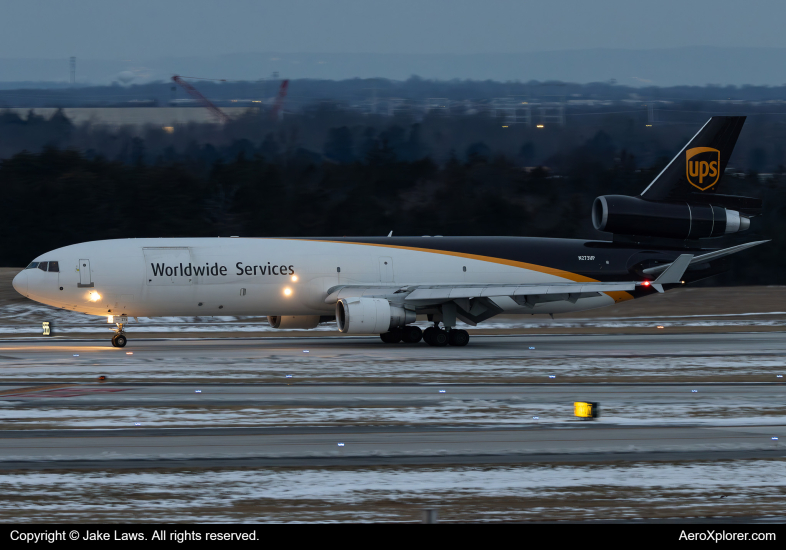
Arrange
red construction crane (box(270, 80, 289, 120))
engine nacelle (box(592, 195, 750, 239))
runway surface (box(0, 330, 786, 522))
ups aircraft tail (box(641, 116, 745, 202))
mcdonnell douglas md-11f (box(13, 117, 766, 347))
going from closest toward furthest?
runway surface (box(0, 330, 786, 522)) → mcdonnell douglas md-11f (box(13, 117, 766, 347)) → engine nacelle (box(592, 195, 750, 239)) → ups aircraft tail (box(641, 116, 745, 202)) → red construction crane (box(270, 80, 289, 120))

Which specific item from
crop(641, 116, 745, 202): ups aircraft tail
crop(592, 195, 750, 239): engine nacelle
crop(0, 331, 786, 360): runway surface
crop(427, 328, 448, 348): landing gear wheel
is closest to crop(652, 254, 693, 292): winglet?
crop(0, 331, 786, 360): runway surface

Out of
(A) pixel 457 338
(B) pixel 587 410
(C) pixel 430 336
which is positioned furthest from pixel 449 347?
(B) pixel 587 410

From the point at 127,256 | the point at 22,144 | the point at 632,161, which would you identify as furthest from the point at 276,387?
the point at 22,144

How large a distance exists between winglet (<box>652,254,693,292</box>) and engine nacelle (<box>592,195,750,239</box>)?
4.57 m

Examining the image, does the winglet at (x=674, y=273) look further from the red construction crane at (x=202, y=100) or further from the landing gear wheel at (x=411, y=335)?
the red construction crane at (x=202, y=100)

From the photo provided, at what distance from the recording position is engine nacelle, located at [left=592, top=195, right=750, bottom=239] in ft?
127

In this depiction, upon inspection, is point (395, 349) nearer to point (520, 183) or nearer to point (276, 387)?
point (276, 387)

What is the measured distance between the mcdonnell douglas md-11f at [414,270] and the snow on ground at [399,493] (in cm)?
2059

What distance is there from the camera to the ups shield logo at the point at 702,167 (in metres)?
39.2

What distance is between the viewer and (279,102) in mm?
96438

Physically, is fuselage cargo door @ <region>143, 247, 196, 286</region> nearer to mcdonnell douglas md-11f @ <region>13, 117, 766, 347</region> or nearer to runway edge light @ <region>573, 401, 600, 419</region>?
mcdonnell douglas md-11f @ <region>13, 117, 766, 347</region>

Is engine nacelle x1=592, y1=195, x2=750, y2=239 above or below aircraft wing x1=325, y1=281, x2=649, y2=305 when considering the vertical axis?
above

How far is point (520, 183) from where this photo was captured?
2867 inches

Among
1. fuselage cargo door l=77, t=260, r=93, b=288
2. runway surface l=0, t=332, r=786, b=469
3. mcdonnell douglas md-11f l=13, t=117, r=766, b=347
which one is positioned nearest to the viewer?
runway surface l=0, t=332, r=786, b=469
